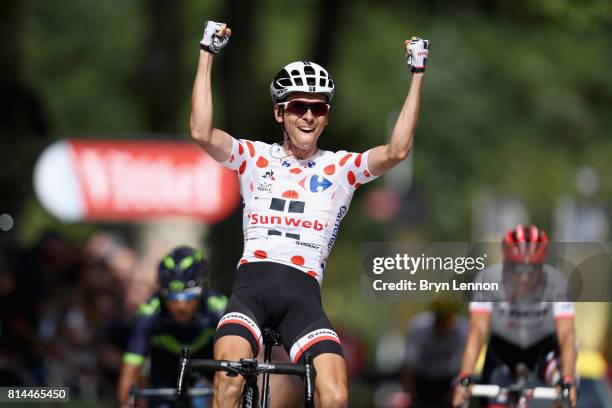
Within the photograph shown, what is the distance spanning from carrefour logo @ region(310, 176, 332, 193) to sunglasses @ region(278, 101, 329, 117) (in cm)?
39

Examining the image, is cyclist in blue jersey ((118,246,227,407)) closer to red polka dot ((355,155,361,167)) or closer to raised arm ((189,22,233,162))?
raised arm ((189,22,233,162))

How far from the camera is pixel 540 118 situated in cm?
3347

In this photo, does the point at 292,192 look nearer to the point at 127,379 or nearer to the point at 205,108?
the point at 205,108

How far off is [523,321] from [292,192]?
8.94 feet

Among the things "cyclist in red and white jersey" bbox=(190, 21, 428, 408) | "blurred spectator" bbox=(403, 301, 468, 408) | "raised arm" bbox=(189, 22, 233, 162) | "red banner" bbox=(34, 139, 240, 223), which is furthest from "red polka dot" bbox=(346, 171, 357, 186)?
"red banner" bbox=(34, 139, 240, 223)

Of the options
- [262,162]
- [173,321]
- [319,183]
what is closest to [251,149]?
[262,162]

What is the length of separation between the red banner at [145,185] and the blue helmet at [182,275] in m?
8.98

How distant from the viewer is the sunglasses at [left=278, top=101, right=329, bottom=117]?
860 cm

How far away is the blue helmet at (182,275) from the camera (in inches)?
405

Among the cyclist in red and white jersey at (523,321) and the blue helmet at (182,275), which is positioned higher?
the blue helmet at (182,275)

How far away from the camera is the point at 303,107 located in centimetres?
861

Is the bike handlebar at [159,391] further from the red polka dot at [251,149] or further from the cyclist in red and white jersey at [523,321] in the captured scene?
the red polka dot at [251,149]

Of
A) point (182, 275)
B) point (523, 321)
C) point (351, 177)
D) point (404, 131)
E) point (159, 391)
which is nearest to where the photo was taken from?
point (404, 131)

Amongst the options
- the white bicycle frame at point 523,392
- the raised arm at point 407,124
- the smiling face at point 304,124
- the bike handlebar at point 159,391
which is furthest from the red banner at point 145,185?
the raised arm at point 407,124
